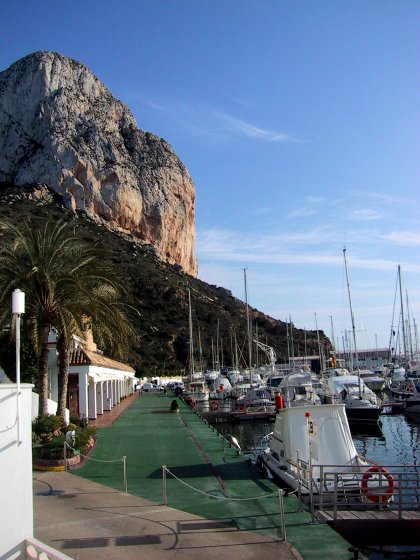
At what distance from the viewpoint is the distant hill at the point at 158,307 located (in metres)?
102

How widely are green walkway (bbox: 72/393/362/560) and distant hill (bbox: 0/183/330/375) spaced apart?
6510 cm

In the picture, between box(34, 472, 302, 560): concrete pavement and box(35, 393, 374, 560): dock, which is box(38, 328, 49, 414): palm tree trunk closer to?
box(35, 393, 374, 560): dock

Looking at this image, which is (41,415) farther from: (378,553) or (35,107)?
(35,107)

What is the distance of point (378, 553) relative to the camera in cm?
1224

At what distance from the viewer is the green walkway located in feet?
33.4

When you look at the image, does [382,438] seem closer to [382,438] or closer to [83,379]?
[382,438]

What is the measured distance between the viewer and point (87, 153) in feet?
412

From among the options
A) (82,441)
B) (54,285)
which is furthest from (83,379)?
(82,441)

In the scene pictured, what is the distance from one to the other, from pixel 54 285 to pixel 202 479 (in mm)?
8692

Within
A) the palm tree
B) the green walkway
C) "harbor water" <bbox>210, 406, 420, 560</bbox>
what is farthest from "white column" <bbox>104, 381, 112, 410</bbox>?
the palm tree

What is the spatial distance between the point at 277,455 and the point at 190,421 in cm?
1423

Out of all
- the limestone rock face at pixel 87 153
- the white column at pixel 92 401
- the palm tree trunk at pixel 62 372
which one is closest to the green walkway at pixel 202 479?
the palm tree trunk at pixel 62 372

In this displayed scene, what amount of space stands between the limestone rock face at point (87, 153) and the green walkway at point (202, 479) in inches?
4071

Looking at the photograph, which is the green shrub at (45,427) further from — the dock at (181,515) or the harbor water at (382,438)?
the harbor water at (382,438)
